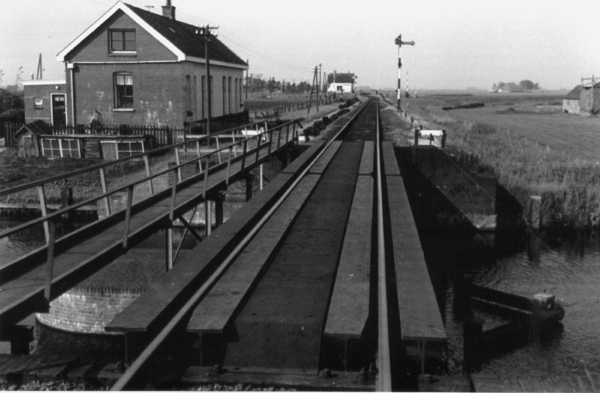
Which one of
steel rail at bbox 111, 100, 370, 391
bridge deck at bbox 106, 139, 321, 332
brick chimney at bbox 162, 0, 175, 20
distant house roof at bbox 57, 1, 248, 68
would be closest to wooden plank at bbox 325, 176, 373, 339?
steel rail at bbox 111, 100, 370, 391

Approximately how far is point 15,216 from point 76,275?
65.8 ft

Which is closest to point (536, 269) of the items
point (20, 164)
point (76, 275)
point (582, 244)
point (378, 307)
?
point (582, 244)

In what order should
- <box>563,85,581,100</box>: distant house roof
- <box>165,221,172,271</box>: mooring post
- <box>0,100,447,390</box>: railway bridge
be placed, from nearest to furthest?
<box>0,100,447,390</box>: railway bridge, <box>165,221,172,271</box>: mooring post, <box>563,85,581,100</box>: distant house roof

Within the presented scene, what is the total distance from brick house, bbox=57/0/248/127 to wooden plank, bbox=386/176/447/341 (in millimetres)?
21761

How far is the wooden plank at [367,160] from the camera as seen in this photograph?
52.9 feet

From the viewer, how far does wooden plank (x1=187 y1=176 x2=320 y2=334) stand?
5.52m

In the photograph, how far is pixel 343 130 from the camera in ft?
97.9

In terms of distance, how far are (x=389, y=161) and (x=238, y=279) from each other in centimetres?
1187

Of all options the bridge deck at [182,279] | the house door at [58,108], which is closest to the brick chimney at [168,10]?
the house door at [58,108]

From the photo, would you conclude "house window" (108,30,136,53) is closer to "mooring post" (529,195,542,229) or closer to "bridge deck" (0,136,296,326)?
"mooring post" (529,195,542,229)

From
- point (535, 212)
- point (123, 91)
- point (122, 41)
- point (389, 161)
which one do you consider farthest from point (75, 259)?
point (122, 41)

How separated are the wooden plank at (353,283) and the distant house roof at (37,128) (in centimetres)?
2366

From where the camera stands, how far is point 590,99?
67125mm

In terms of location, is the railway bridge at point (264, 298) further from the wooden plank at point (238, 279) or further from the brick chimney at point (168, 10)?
the brick chimney at point (168, 10)
